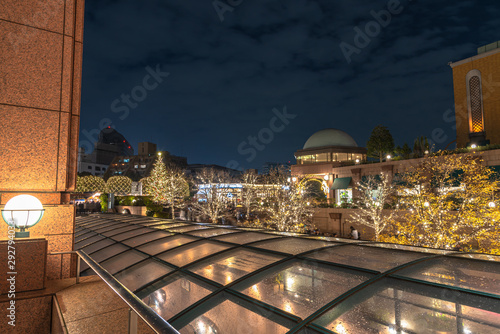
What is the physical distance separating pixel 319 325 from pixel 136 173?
396 feet

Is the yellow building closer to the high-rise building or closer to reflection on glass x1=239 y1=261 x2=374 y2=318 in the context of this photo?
reflection on glass x1=239 y1=261 x2=374 y2=318

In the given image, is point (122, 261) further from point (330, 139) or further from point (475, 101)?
point (330, 139)

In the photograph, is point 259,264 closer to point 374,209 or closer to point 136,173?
point 374,209

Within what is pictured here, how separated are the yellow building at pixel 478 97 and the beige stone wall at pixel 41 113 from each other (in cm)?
4719

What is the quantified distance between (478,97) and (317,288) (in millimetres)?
50511

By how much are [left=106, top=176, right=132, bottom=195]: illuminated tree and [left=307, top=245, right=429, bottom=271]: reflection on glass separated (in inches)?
1599

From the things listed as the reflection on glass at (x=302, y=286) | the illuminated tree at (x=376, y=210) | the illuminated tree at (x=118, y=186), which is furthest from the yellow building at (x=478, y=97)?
the illuminated tree at (x=118, y=186)

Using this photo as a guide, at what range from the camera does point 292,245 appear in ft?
22.9

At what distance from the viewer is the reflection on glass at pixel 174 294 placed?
185 inches

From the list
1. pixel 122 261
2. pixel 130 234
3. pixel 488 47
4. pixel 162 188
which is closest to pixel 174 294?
pixel 122 261

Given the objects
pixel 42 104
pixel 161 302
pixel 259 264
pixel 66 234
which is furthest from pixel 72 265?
pixel 259 264

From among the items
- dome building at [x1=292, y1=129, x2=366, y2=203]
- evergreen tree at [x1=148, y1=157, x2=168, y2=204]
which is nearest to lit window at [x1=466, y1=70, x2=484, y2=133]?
dome building at [x1=292, y1=129, x2=366, y2=203]

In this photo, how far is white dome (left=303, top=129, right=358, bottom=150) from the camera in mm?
55625

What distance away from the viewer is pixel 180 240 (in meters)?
8.47
